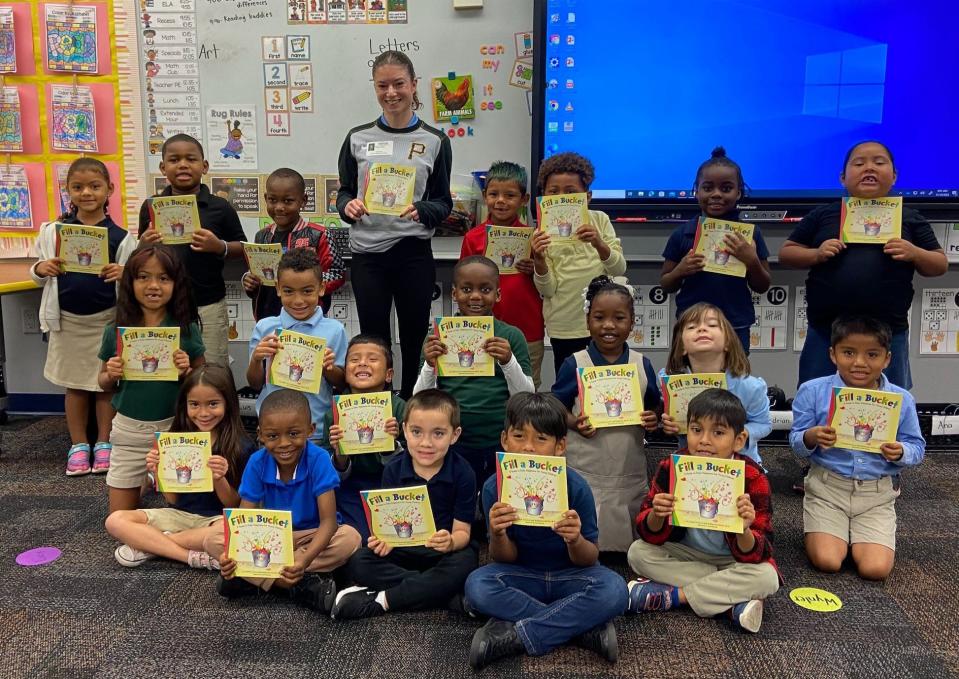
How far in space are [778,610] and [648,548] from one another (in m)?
0.44

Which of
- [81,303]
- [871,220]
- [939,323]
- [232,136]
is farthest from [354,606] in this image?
[939,323]

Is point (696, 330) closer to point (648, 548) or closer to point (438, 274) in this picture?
point (648, 548)

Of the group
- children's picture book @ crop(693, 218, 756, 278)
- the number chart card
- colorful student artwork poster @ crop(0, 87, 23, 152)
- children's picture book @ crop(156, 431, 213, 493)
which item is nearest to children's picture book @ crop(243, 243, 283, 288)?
children's picture book @ crop(156, 431, 213, 493)

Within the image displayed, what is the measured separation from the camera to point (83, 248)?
3.59 metres

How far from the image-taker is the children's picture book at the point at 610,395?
2.75 meters

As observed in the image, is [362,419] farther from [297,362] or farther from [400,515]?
[400,515]

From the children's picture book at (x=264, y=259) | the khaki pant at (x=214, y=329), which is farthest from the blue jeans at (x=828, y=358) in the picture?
the khaki pant at (x=214, y=329)

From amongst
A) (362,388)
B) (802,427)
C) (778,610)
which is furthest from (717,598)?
(362,388)

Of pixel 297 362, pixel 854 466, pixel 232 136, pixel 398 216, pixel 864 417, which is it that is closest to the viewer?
pixel 864 417

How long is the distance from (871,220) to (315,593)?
2523 mm

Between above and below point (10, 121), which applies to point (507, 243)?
below

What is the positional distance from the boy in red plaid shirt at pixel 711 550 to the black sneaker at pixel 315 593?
94 centimetres

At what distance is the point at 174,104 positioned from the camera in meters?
4.36

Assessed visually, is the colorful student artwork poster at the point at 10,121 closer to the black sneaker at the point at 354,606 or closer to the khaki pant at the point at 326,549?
the khaki pant at the point at 326,549
